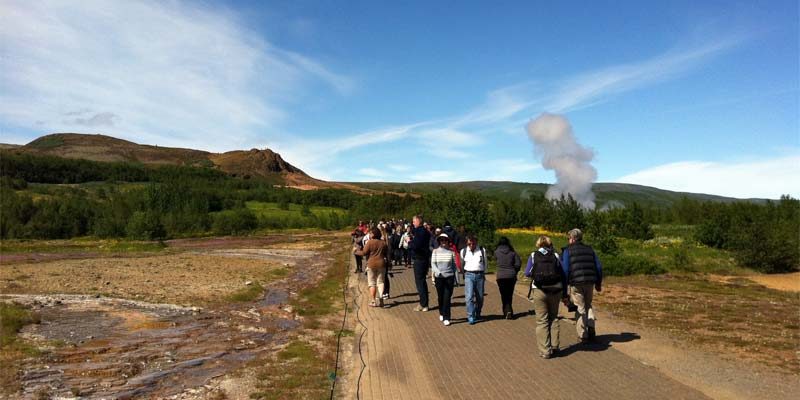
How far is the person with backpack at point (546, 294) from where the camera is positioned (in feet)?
28.4

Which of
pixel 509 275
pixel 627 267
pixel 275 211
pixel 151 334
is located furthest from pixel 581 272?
pixel 275 211

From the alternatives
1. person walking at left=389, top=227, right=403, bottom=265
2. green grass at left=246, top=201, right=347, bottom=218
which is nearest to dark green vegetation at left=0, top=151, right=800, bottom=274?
green grass at left=246, top=201, right=347, bottom=218

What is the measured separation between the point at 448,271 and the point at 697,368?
16.9ft

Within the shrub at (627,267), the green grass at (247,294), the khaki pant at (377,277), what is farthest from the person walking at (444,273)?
the shrub at (627,267)

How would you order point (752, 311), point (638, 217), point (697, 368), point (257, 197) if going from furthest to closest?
point (257, 197)
point (638, 217)
point (752, 311)
point (697, 368)

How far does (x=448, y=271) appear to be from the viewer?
38.8 feet

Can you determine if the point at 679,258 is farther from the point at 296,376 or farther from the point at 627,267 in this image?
the point at 296,376

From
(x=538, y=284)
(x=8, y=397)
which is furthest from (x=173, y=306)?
(x=538, y=284)

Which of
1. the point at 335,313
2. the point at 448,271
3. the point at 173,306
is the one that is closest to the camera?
the point at 448,271

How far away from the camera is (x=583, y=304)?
31.2 ft

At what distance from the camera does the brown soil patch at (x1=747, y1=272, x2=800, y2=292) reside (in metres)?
26.5

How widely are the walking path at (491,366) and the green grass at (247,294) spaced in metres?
6.90

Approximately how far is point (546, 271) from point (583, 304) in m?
1.27

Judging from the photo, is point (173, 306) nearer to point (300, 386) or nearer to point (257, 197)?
point (300, 386)
